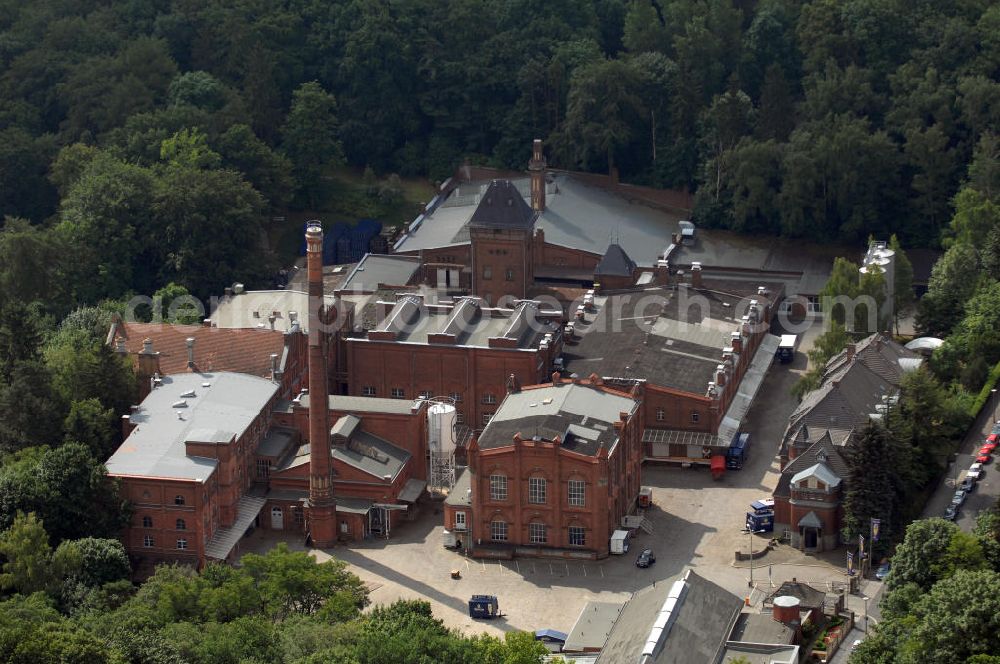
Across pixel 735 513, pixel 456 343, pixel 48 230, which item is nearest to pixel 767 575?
pixel 735 513

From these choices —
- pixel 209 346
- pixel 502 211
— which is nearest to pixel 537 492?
pixel 209 346

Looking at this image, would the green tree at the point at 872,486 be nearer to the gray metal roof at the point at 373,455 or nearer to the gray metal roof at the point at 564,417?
the gray metal roof at the point at 564,417

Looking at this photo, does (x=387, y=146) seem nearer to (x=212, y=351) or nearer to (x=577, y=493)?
(x=212, y=351)

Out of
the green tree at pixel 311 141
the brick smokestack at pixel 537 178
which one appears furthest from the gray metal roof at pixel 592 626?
the green tree at pixel 311 141

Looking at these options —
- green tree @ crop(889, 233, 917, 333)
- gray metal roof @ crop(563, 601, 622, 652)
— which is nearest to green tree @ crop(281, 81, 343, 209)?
green tree @ crop(889, 233, 917, 333)

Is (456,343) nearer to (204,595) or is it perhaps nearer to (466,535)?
(466,535)
